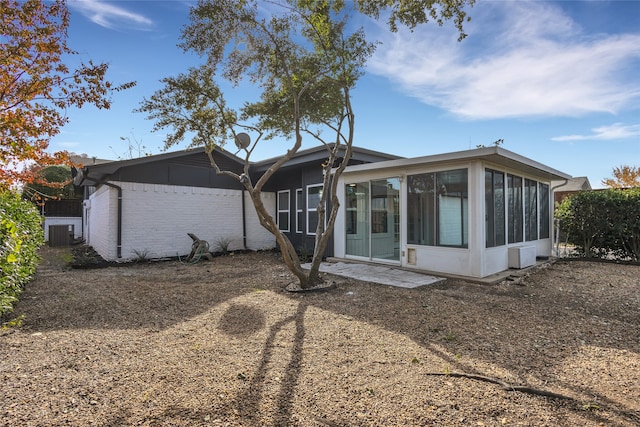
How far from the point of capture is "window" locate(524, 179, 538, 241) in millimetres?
8426

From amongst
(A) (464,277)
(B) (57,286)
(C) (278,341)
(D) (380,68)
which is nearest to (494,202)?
(A) (464,277)

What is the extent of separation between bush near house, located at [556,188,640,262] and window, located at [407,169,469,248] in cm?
540

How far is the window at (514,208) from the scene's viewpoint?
762 cm

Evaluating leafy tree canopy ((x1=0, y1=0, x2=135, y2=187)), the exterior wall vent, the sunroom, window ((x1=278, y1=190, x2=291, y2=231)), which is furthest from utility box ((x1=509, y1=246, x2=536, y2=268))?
leafy tree canopy ((x1=0, y1=0, x2=135, y2=187))

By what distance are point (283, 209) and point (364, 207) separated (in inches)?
183

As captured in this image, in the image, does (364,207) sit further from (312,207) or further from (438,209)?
(312,207)

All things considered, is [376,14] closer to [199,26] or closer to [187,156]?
[199,26]

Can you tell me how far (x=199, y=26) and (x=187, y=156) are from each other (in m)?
5.57

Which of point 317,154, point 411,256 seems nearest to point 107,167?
point 317,154

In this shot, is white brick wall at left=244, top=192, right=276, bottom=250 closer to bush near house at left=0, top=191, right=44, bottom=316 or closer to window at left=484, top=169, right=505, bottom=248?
bush near house at left=0, top=191, right=44, bottom=316

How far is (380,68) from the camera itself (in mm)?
7754

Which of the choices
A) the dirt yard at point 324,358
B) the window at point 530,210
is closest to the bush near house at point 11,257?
the dirt yard at point 324,358

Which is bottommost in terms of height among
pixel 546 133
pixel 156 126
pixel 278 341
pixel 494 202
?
pixel 278 341

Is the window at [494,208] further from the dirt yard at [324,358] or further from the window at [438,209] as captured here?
the dirt yard at [324,358]
